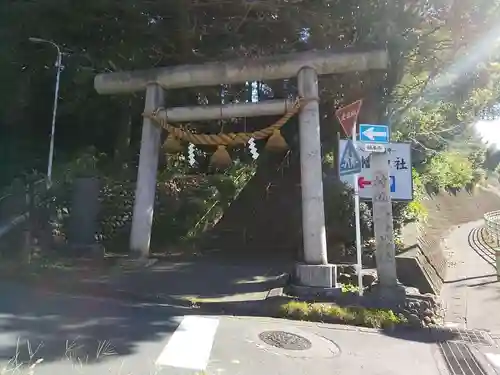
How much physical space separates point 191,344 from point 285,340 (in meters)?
Answer: 1.21

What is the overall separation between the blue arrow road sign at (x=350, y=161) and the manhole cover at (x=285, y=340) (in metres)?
3.03

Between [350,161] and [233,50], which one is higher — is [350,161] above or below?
below

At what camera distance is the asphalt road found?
15.3ft

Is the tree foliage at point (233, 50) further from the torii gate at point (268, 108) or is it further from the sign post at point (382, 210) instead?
the sign post at point (382, 210)

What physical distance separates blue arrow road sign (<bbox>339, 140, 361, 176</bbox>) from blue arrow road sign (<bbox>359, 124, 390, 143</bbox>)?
23 cm

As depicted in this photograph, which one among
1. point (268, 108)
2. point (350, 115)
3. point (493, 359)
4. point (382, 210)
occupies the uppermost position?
point (268, 108)

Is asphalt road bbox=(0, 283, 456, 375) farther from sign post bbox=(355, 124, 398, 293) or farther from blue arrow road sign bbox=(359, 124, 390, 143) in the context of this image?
blue arrow road sign bbox=(359, 124, 390, 143)

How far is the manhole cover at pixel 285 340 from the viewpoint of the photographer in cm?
575

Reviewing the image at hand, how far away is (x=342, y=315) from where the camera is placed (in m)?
7.18

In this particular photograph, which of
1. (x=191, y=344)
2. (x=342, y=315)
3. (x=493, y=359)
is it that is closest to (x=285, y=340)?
(x=191, y=344)

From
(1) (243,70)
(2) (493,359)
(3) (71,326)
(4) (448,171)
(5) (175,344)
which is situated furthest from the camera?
(4) (448,171)

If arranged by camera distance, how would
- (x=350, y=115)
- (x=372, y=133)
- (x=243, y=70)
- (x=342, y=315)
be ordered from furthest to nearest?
1. (x=243, y=70)
2. (x=350, y=115)
3. (x=372, y=133)
4. (x=342, y=315)

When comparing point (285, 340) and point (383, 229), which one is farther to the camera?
point (383, 229)

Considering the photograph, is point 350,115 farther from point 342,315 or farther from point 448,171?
point 448,171
